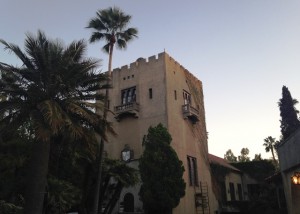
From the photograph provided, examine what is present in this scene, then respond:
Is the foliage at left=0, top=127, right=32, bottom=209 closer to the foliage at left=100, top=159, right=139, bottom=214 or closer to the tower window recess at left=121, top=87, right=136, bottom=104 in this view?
the foliage at left=100, top=159, right=139, bottom=214

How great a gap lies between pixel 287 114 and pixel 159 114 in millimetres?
23579

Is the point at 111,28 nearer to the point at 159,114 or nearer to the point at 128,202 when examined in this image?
the point at 159,114

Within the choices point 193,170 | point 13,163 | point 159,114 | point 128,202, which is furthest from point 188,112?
point 13,163

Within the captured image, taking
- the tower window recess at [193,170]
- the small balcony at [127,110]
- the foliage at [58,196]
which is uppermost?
the small balcony at [127,110]

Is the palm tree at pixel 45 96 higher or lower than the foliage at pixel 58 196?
higher

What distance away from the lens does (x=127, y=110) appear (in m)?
30.4

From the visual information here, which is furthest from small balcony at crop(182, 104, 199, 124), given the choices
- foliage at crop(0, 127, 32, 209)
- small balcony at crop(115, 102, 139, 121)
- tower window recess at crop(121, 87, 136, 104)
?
foliage at crop(0, 127, 32, 209)

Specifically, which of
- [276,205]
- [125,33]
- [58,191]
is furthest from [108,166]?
[276,205]

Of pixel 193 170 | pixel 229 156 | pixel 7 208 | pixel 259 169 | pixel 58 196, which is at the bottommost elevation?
pixel 7 208

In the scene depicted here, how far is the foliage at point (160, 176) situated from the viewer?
2358 cm

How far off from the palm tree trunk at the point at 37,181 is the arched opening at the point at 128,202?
15.4 m

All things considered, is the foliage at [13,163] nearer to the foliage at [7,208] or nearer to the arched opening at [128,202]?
the foliage at [7,208]

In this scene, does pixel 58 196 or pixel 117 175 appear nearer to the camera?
pixel 58 196

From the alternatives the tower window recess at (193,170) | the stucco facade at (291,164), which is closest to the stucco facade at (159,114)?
the tower window recess at (193,170)
